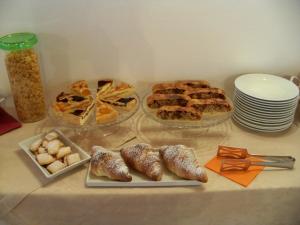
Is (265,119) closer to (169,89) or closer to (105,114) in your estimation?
(169,89)

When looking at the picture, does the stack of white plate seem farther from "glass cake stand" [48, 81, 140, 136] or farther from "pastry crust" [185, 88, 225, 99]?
"glass cake stand" [48, 81, 140, 136]

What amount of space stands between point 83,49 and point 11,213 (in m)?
0.57

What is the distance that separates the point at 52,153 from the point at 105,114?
0.18 metres

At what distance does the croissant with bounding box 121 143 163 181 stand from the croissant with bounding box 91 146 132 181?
0.03 m

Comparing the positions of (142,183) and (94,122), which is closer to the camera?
(142,183)

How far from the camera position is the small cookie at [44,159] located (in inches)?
36.2

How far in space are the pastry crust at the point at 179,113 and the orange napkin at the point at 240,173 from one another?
14 centimetres

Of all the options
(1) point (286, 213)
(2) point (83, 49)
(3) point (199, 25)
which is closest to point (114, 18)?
(2) point (83, 49)

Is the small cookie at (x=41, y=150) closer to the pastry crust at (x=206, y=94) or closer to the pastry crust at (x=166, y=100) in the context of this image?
the pastry crust at (x=166, y=100)

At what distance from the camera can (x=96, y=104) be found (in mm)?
1051

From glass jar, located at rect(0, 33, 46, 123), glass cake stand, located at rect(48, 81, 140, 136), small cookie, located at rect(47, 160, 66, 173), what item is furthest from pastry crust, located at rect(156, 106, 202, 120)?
glass jar, located at rect(0, 33, 46, 123)

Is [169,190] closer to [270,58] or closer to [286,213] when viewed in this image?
[286,213]

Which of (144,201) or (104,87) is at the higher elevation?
(104,87)

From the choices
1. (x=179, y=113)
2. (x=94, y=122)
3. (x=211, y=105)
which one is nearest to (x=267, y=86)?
(x=211, y=105)
